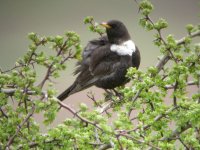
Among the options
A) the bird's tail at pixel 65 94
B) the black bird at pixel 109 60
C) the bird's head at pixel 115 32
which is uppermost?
the bird's head at pixel 115 32

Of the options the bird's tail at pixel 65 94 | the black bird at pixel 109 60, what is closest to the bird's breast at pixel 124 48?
the black bird at pixel 109 60

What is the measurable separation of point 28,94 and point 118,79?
261cm

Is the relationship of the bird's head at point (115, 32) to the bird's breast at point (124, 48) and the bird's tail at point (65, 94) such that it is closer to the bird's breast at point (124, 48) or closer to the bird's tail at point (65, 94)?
the bird's breast at point (124, 48)

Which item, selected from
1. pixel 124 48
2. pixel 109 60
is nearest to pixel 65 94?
pixel 109 60

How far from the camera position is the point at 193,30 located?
9.77 ft

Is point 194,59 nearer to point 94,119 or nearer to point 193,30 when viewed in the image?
point 193,30

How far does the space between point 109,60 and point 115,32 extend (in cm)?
30

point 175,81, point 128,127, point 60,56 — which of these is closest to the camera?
point 128,127

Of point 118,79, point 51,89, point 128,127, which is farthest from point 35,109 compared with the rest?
point 118,79

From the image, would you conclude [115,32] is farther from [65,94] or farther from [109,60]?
[65,94]

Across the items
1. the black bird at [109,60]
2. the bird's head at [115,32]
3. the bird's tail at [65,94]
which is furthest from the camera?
the bird's head at [115,32]

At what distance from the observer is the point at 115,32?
555cm

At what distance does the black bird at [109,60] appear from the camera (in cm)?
538

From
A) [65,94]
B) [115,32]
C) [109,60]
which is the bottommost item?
[65,94]
